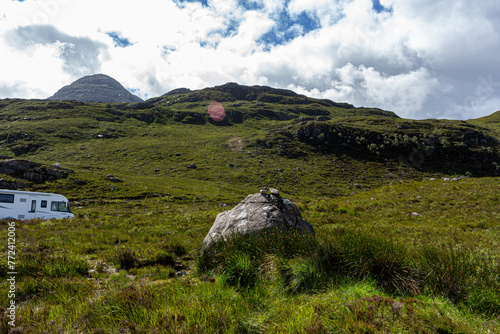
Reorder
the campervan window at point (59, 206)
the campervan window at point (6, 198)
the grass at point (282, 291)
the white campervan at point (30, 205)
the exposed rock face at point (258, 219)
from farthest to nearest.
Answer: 1. the campervan window at point (59, 206)
2. the white campervan at point (30, 205)
3. the campervan window at point (6, 198)
4. the exposed rock face at point (258, 219)
5. the grass at point (282, 291)

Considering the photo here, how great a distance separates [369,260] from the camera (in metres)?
5.48

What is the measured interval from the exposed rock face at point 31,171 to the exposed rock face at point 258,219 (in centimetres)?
8150

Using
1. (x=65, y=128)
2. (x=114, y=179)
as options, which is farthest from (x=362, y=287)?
(x=65, y=128)

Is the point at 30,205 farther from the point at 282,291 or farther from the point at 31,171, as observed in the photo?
the point at 31,171

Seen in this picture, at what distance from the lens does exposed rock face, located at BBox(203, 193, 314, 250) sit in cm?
931

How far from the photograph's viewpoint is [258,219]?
971 cm

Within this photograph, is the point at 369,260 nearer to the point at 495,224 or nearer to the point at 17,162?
the point at 495,224

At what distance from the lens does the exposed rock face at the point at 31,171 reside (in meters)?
65.9

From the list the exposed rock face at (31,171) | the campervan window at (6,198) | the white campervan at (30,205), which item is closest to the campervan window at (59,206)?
the white campervan at (30,205)

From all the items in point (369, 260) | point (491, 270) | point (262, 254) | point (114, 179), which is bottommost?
point (114, 179)

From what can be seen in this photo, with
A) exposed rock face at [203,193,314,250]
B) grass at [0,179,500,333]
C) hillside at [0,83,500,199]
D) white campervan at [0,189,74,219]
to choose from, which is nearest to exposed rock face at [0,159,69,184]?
hillside at [0,83,500,199]

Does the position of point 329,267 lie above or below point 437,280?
below

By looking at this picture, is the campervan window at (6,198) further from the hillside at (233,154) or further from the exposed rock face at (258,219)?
the hillside at (233,154)

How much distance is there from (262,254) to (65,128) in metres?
167
